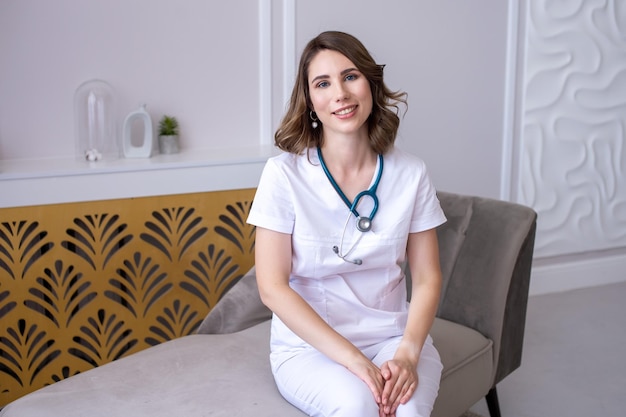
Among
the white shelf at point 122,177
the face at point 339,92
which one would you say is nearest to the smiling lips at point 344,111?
the face at point 339,92

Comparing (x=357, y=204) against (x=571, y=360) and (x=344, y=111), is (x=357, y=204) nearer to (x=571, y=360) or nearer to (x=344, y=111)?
(x=344, y=111)

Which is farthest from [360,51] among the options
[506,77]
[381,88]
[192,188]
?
[506,77]

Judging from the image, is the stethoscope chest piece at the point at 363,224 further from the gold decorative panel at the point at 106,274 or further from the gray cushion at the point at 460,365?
the gold decorative panel at the point at 106,274

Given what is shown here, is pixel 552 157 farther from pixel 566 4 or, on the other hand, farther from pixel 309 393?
pixel 309 393

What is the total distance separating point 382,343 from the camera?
195cm

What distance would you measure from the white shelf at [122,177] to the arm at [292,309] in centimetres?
91

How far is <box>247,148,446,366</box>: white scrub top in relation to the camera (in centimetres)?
190

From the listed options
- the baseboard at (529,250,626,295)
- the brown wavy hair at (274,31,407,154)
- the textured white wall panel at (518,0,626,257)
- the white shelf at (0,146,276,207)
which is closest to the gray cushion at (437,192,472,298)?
the brown wavy hair at (274,31,407,154)

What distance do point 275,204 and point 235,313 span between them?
611mm

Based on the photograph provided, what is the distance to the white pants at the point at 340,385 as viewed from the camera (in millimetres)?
1707

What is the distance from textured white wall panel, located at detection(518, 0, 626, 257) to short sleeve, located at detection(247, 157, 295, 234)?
2.10 metres

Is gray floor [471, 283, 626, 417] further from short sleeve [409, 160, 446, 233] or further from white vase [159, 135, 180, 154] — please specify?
white vase [159, 135, 180, 154]

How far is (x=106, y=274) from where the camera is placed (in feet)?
8.87

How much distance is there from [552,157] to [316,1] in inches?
52.1
